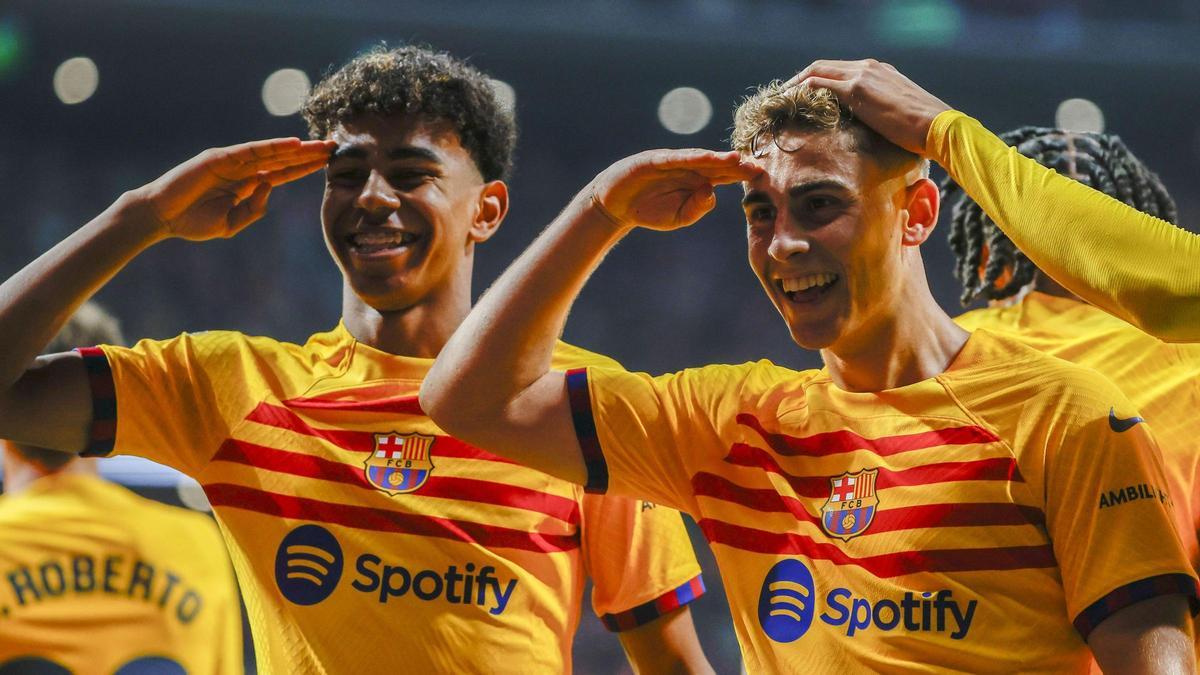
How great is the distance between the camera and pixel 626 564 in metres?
2.83

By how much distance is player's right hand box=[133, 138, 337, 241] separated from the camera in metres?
2.65

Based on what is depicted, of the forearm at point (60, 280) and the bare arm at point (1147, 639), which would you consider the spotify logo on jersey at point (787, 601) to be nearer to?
the bare arm at point (1147, 639)

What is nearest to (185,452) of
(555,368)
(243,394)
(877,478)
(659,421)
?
(243,394)

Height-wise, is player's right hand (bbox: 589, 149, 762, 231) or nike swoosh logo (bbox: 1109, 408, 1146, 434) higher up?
player's right hand (bbox: 589, 149, 762, 231)

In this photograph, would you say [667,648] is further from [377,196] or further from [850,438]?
[377,196]

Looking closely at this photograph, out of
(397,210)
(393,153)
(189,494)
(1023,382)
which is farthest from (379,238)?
(189,494)

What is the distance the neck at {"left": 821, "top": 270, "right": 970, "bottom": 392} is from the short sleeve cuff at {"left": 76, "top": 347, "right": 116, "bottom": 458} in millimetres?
1394

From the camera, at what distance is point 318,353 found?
9.62ft

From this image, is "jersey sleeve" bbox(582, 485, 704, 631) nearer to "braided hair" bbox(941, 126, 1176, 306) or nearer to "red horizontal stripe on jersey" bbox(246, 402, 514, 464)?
"red horizontal stripe on jersey" bbox(246, 402, 514, 464)

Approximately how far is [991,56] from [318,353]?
27.4ft

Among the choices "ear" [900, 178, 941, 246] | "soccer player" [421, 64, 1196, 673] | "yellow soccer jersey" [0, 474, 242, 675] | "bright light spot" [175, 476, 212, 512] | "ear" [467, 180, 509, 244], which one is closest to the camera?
"soccer player" [421, 64, 1196, 673]

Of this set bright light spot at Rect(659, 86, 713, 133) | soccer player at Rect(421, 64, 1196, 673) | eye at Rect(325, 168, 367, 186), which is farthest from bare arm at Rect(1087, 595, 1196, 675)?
bright light spot at Rect(659, 86, 713, 133)

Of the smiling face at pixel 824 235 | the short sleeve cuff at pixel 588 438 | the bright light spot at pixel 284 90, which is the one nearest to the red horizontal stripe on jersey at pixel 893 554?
the short sleeve cuff at pixel 588 438

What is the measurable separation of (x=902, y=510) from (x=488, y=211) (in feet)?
4.45
